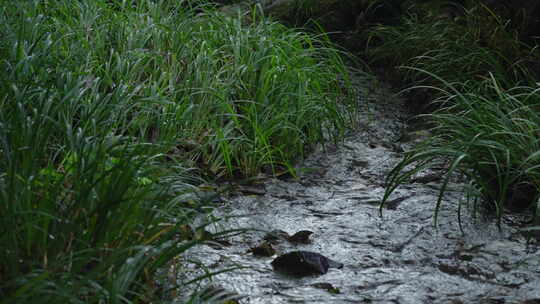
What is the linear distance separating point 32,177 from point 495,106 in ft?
7.08

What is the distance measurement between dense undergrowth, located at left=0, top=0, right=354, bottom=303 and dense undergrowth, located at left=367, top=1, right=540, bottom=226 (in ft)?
2.48

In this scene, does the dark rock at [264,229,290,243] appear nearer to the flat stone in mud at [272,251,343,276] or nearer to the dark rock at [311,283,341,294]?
the flat stone in mud at [272,251,343,276]

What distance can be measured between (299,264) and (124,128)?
1.00 m

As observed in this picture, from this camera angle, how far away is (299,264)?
96.6 inches

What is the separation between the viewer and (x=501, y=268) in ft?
8.22

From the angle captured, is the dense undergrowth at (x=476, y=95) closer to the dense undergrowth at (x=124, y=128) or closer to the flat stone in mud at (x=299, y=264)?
the flat stone in mud at (x=299, y=264)

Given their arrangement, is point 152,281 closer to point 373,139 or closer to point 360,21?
point 373,139

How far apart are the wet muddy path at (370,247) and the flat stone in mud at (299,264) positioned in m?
0.03

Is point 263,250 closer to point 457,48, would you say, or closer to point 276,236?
point 276,236

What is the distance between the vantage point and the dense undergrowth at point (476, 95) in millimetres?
2914

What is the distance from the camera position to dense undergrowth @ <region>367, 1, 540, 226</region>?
291 cm

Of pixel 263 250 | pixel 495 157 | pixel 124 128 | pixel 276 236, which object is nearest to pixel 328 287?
pixel 263 250

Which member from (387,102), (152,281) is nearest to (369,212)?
(152,281)

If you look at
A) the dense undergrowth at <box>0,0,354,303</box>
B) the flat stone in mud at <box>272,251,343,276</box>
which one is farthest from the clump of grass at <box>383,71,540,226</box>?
the dense undergrowth at <box>0,0,354,303</box>
